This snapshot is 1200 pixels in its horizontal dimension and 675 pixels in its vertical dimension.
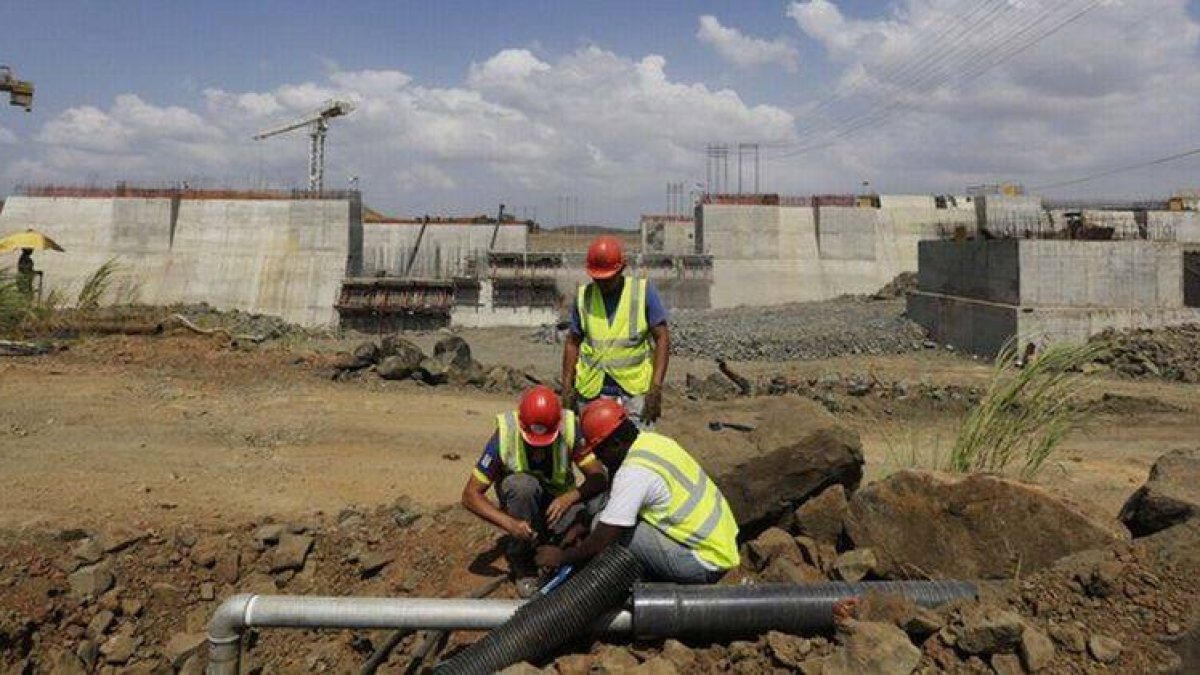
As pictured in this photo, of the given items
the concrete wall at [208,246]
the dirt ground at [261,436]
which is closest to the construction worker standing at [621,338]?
the dirt ground at [261,436]

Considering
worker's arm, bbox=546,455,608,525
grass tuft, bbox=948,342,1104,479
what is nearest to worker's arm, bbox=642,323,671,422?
worker's arm, bbox=546,455,608,525

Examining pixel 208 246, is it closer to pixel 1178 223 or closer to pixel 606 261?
pixel 606 261

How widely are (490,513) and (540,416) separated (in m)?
0.49

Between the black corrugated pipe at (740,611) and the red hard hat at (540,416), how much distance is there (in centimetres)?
85

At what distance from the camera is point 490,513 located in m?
3.59

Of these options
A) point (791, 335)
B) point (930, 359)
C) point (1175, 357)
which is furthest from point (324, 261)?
point (1175, 357)

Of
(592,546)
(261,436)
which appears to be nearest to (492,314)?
(261,436)

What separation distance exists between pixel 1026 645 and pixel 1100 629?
1.08 ft

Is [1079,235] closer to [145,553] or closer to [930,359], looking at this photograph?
[930,359]

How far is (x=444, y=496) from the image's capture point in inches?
231

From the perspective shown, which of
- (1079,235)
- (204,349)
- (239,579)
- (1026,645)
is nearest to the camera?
(1026,645)

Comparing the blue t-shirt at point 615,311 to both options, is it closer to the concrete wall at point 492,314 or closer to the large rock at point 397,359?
the large rock at point 397,359

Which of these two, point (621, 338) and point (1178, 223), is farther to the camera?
point (1178, 223)

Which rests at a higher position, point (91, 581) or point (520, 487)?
point (520, 487)
